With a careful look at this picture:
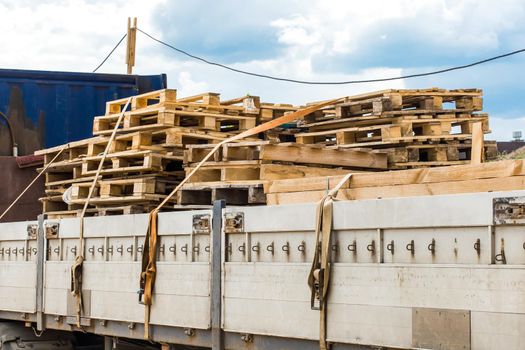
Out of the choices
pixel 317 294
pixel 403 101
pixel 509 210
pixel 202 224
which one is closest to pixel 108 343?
pixel 202 224

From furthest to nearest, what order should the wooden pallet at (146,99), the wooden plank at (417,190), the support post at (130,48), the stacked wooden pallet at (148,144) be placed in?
the support post at (130,48)
the wooden pallet at (146,99)
the stacked wooden pallet at (148,144)
the wooden plank at (417,190)

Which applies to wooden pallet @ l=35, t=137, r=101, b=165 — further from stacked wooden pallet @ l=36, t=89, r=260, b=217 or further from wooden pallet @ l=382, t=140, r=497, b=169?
wooden pallet @ l=382, t=140, r=497, b=169

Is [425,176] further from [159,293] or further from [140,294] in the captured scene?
[140,294]

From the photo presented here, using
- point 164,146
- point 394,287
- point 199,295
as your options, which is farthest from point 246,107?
point 394,287

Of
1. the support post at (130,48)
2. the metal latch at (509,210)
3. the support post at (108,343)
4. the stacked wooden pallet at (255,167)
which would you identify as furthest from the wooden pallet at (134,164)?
the support post at (130,48)

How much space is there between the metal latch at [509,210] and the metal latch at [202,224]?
95.9 inches

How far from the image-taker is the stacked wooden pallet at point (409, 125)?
29.1 feet

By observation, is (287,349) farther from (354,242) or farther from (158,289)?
(158,289)

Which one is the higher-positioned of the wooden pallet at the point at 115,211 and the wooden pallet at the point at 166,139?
the wooden pallet at the point at 166,139

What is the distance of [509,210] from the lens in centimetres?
472

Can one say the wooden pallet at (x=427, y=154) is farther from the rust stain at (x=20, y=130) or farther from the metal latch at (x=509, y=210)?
the rust stain at (x=20, y=130)

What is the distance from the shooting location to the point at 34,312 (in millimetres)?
→ 8758

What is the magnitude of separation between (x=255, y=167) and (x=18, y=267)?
2.77 metres

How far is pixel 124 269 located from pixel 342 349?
2556 millimetres
